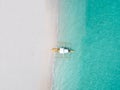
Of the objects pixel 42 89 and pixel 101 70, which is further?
pixel 42 89

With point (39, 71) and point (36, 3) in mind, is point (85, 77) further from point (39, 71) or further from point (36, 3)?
point (36, 3)

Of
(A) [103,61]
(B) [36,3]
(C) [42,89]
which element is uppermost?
(B) [36,3]

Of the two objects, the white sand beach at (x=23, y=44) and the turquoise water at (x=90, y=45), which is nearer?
Result: the turquoise water at (x=90, y=45)

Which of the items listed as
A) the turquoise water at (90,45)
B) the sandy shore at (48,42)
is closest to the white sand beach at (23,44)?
the sandy shore at (48,42)

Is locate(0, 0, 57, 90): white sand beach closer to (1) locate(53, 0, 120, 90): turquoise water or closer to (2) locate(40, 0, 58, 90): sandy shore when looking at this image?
(2) locate(40, 0, 58, 90): sandy shore

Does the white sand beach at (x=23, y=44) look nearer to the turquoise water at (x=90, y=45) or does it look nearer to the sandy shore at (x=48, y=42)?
the sandy shore at (x=48, y=42)

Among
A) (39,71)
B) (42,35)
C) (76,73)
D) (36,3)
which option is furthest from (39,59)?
(36,3)
